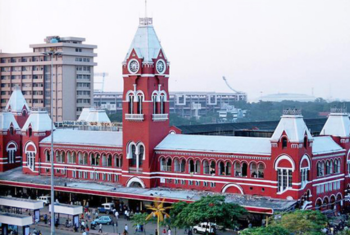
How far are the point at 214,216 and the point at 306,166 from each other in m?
11.0

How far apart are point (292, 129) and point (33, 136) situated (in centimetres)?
3031

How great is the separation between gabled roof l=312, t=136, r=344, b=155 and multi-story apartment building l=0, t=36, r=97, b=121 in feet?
213

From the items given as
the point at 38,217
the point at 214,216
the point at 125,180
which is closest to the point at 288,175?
the point at 214,216

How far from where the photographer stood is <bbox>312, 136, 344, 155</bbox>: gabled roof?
53.7 meters

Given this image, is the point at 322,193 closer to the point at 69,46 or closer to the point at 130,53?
the point at 130,53

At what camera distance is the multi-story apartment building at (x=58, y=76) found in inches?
4444

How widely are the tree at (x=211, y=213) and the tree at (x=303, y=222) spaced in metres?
3.59

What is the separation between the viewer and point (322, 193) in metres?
53.8

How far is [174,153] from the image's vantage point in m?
57.2

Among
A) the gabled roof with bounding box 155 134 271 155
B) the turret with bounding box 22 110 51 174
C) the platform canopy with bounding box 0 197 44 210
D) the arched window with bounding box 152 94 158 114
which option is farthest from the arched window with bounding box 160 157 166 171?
the turret with bounding box 22 110 51 174

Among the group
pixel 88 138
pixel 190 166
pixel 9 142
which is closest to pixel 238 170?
pixel 190 166

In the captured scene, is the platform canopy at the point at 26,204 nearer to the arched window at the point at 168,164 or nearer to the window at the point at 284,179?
the arched window at the point at 168,164

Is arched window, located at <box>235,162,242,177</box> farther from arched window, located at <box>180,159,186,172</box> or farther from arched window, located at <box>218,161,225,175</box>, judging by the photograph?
arched window, located at <box>180,159,186,172</box>

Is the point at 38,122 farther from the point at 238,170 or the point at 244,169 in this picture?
the point at 244,169
